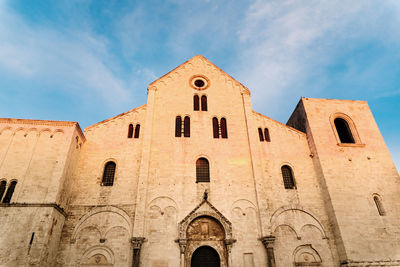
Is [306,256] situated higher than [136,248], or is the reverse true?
[136,248]

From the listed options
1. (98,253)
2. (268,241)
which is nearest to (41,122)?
(98,253)

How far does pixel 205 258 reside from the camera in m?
14.2

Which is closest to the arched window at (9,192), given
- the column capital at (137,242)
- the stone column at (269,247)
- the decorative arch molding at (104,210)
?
the decorative arch molding at (104,210)

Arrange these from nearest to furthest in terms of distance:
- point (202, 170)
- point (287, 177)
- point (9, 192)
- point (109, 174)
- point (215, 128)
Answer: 1. point (9, 192)
2. point (109, 174)
3. point (202, 170)
4. point (287, 177)
5. point (215, 128)

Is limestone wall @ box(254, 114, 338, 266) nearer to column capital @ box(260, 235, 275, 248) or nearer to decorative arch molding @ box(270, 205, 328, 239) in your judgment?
decorative arch molding @ box(270, 205, 328, 239)

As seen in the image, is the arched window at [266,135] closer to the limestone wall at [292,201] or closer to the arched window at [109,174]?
the limestone wall at [292,201]

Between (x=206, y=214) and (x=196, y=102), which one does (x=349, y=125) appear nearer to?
(x=196, y=102)

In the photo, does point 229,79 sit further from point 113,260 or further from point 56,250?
point 56,250

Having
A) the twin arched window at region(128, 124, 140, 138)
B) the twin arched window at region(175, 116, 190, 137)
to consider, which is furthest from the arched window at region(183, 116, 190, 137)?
the twin arched window at region(128, 124, 140, 138)

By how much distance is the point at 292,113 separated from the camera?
21.7 m

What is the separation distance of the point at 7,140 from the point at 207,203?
40.1 feet

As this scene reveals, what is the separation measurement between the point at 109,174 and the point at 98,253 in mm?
→ 4564

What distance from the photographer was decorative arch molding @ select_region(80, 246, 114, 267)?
532 inches

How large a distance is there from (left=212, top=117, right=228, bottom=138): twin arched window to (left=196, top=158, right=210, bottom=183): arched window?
2.17 meters
